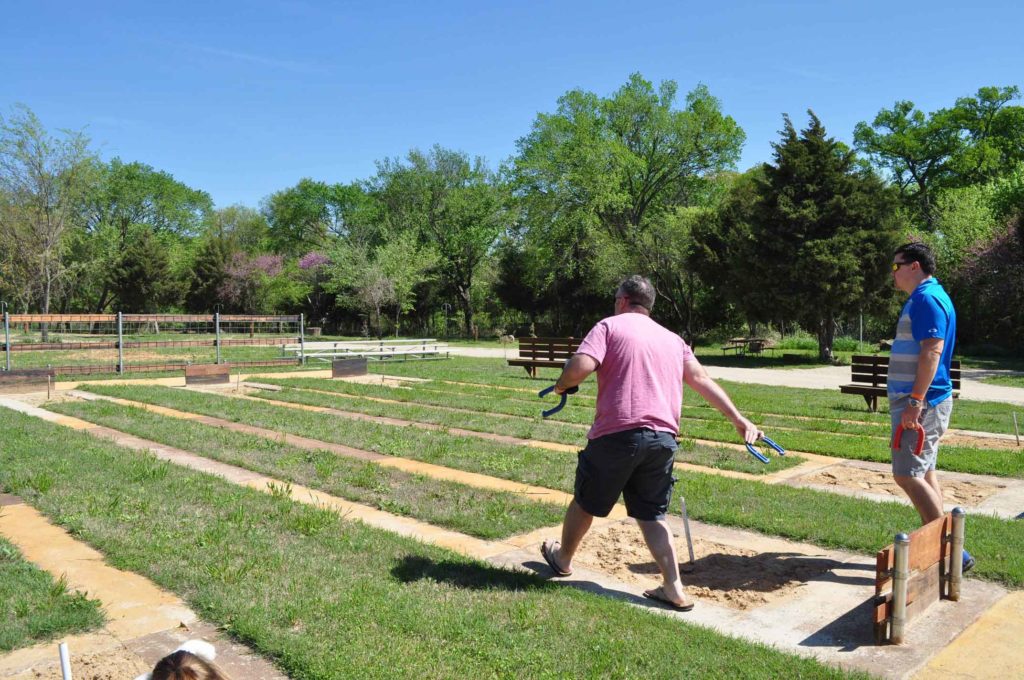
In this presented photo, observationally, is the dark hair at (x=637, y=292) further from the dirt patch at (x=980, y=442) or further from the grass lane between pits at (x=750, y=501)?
the dirt patch at (x=980, y=442)

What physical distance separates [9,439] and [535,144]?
Answer: 1660 inches

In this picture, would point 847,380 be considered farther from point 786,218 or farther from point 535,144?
point 535,144

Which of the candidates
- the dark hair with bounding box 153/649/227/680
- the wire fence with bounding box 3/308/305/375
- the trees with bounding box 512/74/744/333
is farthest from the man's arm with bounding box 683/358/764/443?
the trees with bounding box 512/74/744/333

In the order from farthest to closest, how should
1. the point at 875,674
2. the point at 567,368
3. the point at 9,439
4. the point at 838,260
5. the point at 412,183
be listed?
the point at 412,183, the point at 838,260, the point at 9,439, the point at 567,368, the point at 875,674

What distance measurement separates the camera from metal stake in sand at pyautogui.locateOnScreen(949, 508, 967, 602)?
4.29m

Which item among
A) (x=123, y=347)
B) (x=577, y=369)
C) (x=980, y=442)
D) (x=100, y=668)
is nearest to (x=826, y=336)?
(x=980, y=442)

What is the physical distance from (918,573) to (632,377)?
5.75ft

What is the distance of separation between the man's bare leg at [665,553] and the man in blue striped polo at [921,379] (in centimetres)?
154

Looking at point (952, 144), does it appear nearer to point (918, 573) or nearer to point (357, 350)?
point (357, 350)


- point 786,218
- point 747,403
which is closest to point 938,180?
point 786,218

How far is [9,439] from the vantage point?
9.37 metres

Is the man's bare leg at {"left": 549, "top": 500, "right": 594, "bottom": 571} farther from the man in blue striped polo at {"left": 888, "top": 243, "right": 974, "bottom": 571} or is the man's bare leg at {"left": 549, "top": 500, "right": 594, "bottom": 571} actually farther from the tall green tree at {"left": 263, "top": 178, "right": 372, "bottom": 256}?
the tall green tree at {"left": 263, "top": 178, "right": 372, "bottom": 256}

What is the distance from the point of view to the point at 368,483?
23.7 ft

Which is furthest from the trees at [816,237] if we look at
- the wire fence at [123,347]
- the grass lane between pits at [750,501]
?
the grass lane between pits at [750,501]
